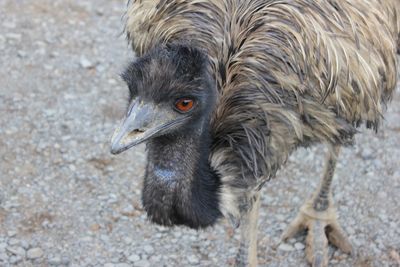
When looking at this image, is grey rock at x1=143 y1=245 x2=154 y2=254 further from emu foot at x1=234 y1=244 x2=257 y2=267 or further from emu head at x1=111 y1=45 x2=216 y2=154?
emu head at x1=111 y1=45 x2=216 y2=154

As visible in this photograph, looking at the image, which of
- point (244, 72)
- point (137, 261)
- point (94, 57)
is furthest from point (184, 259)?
point (94, 57)

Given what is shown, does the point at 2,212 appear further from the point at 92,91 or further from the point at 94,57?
the point at 94,57

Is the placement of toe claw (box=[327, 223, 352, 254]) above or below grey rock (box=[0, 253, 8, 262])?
below

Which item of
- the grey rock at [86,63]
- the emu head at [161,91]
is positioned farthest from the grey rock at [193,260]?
the grey rock at [86,63]

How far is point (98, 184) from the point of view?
13.5 feet

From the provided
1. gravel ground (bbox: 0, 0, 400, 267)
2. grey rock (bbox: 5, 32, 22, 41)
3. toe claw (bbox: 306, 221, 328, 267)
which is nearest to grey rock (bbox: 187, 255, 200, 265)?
gravel ground (bbox: 0, 0, 400, 267)

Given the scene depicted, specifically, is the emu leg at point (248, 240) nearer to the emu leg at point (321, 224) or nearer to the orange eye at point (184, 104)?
the emu leg at point (321, 224)

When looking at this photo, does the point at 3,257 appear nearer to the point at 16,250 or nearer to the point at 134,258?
the point at 16,250

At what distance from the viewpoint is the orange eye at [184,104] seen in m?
2.48

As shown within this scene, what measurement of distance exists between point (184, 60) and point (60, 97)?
8.07ft

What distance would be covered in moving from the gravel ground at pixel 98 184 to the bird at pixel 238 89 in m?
0.75

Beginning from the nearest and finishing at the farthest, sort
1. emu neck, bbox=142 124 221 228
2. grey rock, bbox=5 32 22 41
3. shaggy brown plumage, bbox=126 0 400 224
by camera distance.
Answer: emu neck, bbox=142 124 221 228 → shaggy brown plumage, bbox=126 0 400 224 → grey rock, bbox=5 32 22 41

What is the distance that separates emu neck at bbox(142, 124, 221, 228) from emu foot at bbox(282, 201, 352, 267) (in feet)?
3.87

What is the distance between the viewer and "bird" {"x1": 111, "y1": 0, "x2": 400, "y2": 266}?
246cm
